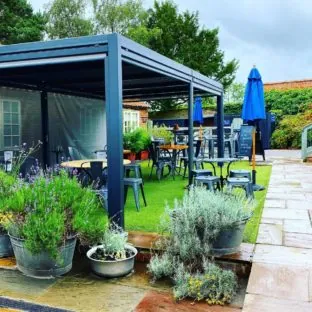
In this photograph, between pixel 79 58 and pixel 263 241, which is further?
pixel 79 58

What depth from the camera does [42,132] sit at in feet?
29.3

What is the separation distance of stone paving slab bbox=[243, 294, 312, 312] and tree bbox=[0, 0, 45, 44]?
20073 millimetres

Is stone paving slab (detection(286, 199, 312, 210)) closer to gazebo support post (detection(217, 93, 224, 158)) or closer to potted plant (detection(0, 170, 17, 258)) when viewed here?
gazebo support post (detection(217, 93, 224, 158))

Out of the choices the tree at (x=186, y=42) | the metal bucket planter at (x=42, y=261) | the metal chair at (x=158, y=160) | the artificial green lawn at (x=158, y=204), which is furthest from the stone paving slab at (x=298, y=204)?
the tree at (x=186, y=42)

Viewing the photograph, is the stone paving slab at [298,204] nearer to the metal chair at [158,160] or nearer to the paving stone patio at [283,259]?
the paving stone patio at [283,259]

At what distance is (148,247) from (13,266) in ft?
4.79

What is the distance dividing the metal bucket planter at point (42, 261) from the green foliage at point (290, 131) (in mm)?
14996

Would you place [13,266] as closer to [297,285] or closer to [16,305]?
[16,305]

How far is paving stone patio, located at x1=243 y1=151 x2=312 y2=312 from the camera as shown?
2838 millimetres

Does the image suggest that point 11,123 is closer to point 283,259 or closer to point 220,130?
point 220,130

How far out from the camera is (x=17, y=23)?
19.9 metres

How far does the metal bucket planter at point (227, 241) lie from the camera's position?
3.71 metres

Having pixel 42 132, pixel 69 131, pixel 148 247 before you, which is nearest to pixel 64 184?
pixel 148 247

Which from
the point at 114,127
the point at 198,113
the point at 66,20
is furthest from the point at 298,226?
A: the point at 66,20
